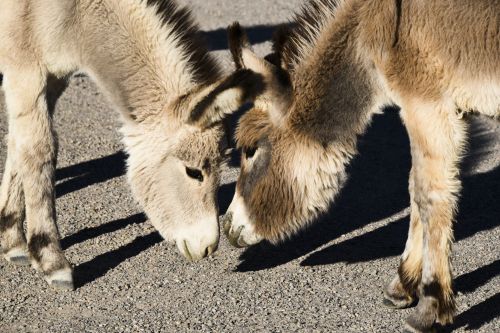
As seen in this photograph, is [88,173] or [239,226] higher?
[239,226]

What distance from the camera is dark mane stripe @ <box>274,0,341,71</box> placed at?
562cm

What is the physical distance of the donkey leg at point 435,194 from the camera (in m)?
5.26

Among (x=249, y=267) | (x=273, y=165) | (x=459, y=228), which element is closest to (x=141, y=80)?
(x=273, y=165)

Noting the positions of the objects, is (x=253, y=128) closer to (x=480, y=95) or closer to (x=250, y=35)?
(x=480, y=95)

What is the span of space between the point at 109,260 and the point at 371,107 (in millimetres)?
2131

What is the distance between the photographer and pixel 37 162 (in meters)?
5.97

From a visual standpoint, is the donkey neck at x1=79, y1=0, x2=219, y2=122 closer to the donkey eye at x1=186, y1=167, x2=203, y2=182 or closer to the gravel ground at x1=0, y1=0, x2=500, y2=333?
the donkey eye at x1=186, y1=167, x2=203, y2=182

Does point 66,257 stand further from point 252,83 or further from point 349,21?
point 349,21

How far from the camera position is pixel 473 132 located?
8984 mm

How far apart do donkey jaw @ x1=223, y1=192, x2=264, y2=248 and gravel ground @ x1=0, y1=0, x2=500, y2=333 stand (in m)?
0.40

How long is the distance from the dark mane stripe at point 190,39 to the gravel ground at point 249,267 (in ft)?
4.62

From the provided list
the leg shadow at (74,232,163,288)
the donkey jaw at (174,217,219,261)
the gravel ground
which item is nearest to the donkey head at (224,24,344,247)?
the donkey jaw at (174,217,219,261)

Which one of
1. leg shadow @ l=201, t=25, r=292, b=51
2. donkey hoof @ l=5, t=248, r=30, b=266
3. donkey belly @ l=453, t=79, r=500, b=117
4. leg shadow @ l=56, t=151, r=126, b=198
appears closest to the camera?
donkey belly @ l=453, t=79, r=500, b=117

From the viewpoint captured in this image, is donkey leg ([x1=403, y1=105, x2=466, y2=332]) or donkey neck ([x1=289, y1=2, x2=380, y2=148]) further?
donkey neck ([x1=289, y1=2, x2=380, y2=148])
